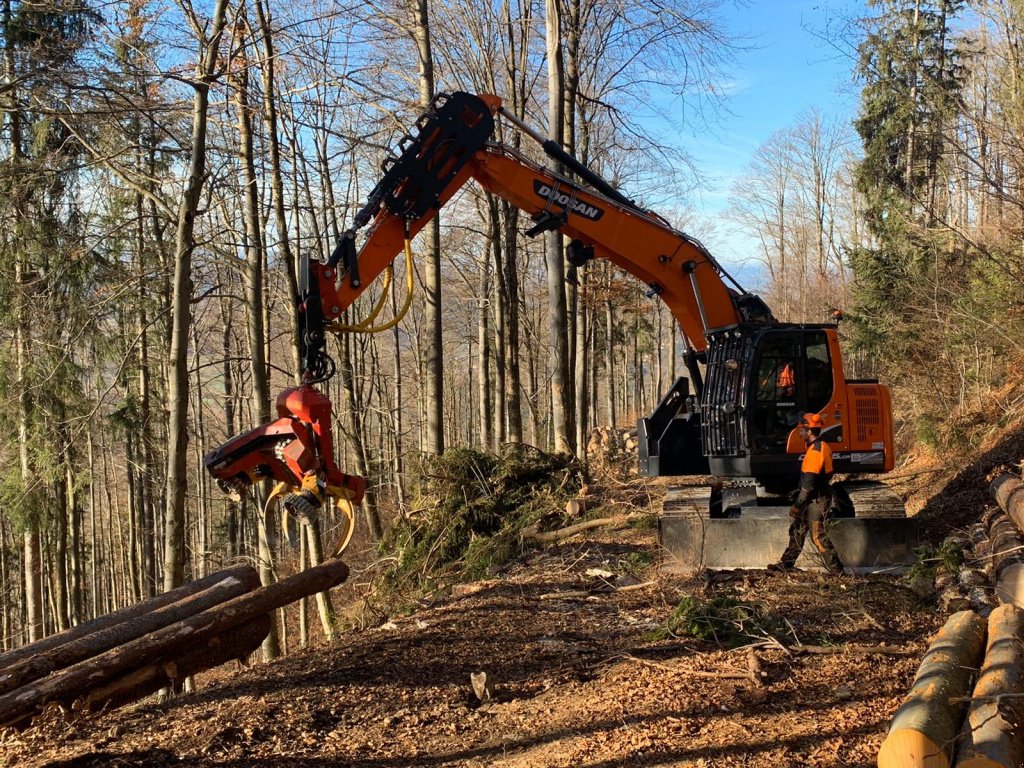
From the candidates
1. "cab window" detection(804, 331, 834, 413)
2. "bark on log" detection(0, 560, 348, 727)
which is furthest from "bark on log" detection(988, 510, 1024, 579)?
"bark on log" detection(0, 560, 348, 727)

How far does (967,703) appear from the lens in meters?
4.43

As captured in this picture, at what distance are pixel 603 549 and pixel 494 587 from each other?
5.26 ft

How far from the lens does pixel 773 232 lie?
4925 cm

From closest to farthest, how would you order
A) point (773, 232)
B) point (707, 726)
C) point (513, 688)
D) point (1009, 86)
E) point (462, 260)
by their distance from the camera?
point (707, 726) < point (513, 688) < point (1009, 86) < point (462, 260) < point (773, 232)

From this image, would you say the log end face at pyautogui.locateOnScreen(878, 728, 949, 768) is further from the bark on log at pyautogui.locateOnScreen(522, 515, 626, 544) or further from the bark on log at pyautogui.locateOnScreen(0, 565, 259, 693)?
the bark on log at pyautogui.locateOnScreen(522, 515, 626, 544)

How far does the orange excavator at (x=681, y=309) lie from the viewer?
25.8 feet

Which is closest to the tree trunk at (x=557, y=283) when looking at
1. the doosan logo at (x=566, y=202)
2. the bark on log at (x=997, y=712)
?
the doosan logo at (x=566, y=202)

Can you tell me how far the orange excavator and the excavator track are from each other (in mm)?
382

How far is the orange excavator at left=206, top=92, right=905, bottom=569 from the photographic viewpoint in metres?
7.87

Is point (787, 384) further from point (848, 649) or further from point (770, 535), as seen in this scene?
point (848, 649)

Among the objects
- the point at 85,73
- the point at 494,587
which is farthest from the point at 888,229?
the point at 85,73

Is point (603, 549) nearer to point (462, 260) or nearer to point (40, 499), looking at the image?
point (40, 499)

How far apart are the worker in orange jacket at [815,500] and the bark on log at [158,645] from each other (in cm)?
487

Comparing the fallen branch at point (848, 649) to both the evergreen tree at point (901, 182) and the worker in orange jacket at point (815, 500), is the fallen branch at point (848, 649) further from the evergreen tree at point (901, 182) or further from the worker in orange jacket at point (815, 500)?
the evergreen tree at point (901, 182)
